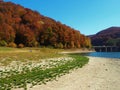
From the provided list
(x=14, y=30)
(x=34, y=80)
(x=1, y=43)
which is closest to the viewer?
(x=34, y=80)

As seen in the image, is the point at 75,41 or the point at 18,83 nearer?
the point at 18,83

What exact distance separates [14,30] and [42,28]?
81.5 ft

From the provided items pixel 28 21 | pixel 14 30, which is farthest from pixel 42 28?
pixel 14 30

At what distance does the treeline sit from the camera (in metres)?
133

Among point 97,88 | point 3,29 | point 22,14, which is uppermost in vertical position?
point 22,14

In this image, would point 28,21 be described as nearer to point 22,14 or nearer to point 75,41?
point 22,14

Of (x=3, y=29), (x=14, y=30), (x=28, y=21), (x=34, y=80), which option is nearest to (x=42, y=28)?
(x=28, y=21)

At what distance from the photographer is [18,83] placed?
19344mm

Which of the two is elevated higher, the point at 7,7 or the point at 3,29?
the point at 7,7

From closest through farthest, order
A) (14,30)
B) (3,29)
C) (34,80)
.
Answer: (34,80)
(3,29)
(14,30)

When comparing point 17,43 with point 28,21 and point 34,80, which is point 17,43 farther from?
point 34,80

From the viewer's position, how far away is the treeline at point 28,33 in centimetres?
13262

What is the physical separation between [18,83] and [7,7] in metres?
164

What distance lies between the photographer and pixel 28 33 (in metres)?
142
